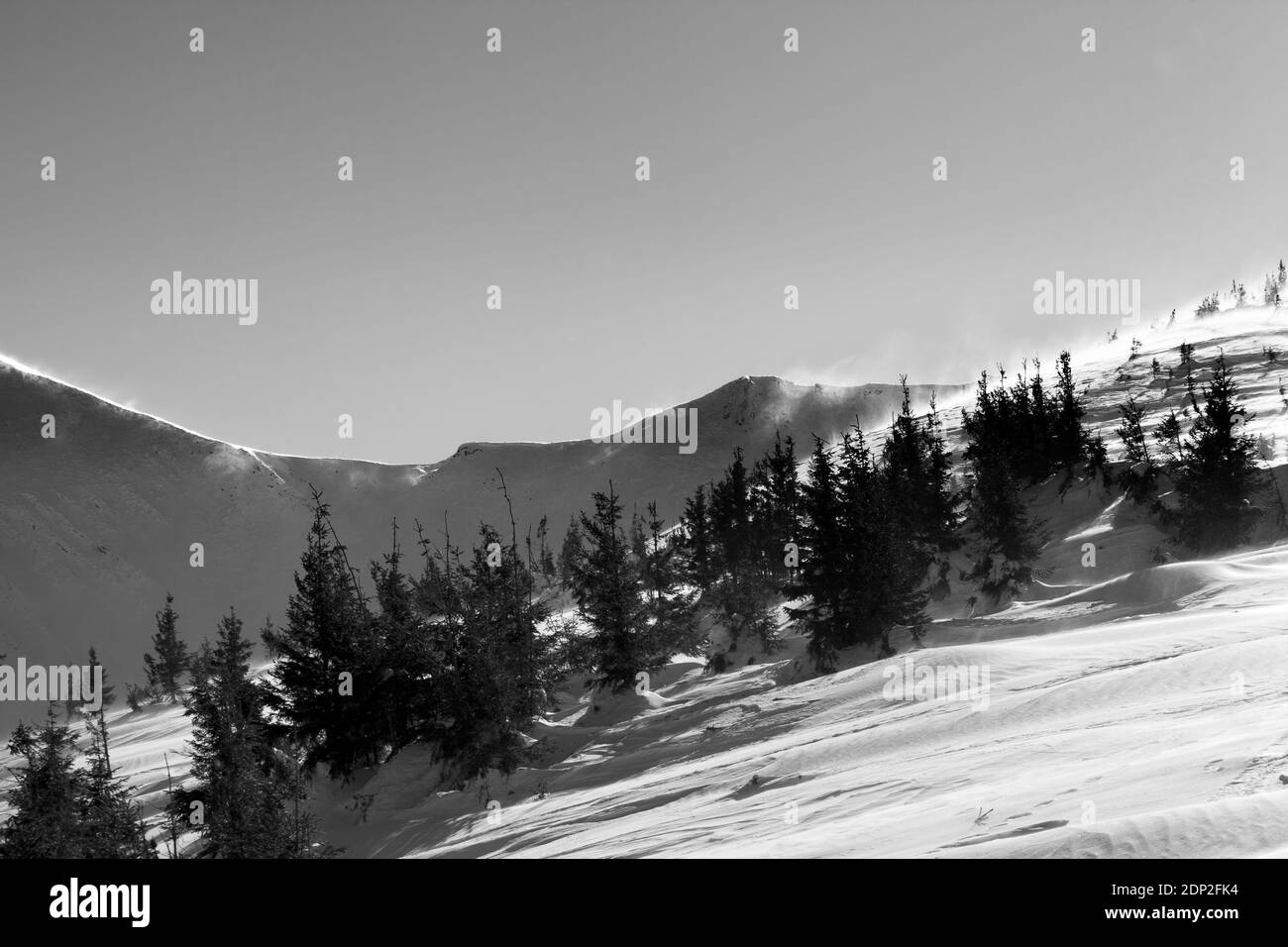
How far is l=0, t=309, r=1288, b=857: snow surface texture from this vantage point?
8320mm

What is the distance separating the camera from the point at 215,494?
161750 mm

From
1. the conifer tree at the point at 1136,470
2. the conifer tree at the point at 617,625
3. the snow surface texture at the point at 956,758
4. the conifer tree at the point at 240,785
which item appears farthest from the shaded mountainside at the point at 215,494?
the snow surface texture at the point at 956,758

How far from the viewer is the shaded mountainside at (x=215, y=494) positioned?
13775 centimetres

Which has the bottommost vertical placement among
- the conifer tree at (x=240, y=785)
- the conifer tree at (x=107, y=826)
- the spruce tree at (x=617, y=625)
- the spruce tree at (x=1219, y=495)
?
the conifer tree at (x=107, y=826)

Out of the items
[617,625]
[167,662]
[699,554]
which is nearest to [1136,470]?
[699,554]

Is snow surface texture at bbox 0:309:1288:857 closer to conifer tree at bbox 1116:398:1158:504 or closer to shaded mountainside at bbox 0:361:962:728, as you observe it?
conifer tree at bbox 1116:398:1158:504

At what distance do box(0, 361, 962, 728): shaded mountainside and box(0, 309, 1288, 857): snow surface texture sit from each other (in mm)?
111500

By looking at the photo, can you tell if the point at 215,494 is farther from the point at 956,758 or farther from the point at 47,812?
the point at 956,758

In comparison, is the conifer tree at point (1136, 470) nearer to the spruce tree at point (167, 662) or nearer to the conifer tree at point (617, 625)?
the conifer tree at point (617, 625)

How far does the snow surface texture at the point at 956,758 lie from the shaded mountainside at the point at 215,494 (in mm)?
111500

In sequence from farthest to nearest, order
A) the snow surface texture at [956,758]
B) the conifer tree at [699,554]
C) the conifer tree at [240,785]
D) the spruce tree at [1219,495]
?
1. the conifer tree at [699,554]
2. the spruce tree at [1219,495]
3. the conifer tree at [240,785]
4. the snow surface texture at [956,758]

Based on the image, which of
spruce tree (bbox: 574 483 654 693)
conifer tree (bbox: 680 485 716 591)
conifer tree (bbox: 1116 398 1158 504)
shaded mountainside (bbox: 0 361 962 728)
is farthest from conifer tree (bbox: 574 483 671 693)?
shaded mountainside (bbox: 0 361 962 728)

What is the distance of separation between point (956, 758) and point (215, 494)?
167 m
